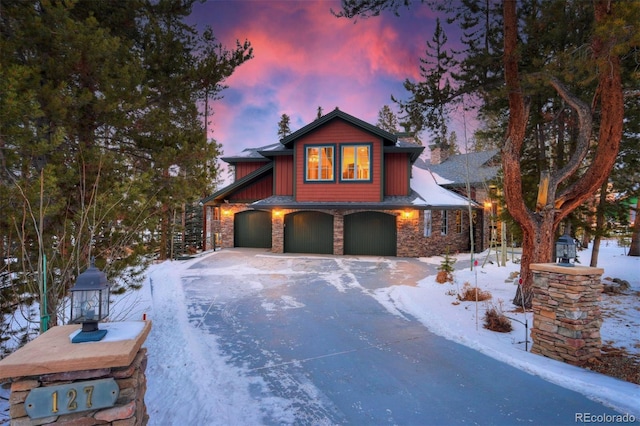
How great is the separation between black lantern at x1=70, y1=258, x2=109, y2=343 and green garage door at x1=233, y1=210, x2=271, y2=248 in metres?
15.2

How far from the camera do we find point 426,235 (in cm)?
1539

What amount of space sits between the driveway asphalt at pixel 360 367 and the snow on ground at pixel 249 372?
20cm

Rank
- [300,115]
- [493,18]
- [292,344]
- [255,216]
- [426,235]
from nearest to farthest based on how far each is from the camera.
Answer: [292,344] < [493,18] < [426,235] < [255,216] < [300,115]

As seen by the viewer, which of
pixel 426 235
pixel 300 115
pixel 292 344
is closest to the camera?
pixel 292 344

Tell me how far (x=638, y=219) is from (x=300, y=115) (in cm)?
2685

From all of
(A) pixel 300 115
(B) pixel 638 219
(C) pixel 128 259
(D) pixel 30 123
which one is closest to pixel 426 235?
(B) pixel 638 219

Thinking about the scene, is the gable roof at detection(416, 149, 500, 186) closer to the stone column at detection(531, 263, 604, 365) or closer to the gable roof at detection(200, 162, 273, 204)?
the gable roof at detection(200, 162, 273, 204)

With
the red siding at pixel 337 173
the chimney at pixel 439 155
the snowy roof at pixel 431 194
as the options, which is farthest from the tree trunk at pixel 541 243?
the chimney at pixel 439 155

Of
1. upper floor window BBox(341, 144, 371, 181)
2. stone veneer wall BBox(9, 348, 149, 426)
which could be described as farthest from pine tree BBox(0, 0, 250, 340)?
upper floor window BBox(341, 144, 371, 181)

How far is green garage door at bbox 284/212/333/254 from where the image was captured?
52.6 feet

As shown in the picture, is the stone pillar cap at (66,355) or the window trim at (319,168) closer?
the stone pillar cap at (66,355)

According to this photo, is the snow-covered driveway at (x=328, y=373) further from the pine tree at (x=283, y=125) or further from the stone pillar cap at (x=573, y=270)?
the pine tree at (x=283, y=125)

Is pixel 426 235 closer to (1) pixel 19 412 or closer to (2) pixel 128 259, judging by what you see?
(2) pixel 128 259

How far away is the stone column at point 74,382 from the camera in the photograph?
6.52ft
